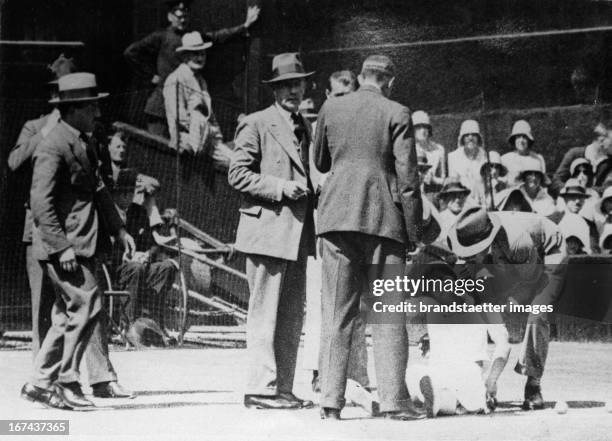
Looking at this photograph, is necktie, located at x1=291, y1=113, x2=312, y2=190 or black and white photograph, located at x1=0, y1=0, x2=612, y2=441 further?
necktie, located at x1=291, y1=113, x2=312, y2=190

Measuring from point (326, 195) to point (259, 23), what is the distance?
2390mm

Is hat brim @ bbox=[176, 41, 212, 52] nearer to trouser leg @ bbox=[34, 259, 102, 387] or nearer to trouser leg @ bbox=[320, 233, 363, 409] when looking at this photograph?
trouser leg @ bbox=[34, 259, 102, 387]

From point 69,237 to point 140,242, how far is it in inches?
98.9

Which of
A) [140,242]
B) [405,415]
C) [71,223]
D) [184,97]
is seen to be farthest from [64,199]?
[140,242]

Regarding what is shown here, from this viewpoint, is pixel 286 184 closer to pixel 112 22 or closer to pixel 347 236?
pixel 347 236

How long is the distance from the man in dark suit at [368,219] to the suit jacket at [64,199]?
1.25 m

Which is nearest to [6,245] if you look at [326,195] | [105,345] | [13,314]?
[13,314]

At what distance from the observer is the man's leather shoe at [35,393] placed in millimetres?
5836

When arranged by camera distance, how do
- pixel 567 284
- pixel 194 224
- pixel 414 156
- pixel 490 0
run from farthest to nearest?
pixel 194 224
pixel 567 284
pixel 490 0
pixel 414 156

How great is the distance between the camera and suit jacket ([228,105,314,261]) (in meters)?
5.81

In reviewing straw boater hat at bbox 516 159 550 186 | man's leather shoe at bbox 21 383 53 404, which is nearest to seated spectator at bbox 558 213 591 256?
straw boater hat at bbox 516 159 550 186

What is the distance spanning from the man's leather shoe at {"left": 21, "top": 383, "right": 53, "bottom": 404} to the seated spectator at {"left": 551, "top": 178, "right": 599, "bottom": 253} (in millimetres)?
4367

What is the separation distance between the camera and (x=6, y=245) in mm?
7289

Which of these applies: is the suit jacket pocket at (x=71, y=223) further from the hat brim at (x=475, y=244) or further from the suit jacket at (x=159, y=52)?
the hat brim at (x=475, y=244)
